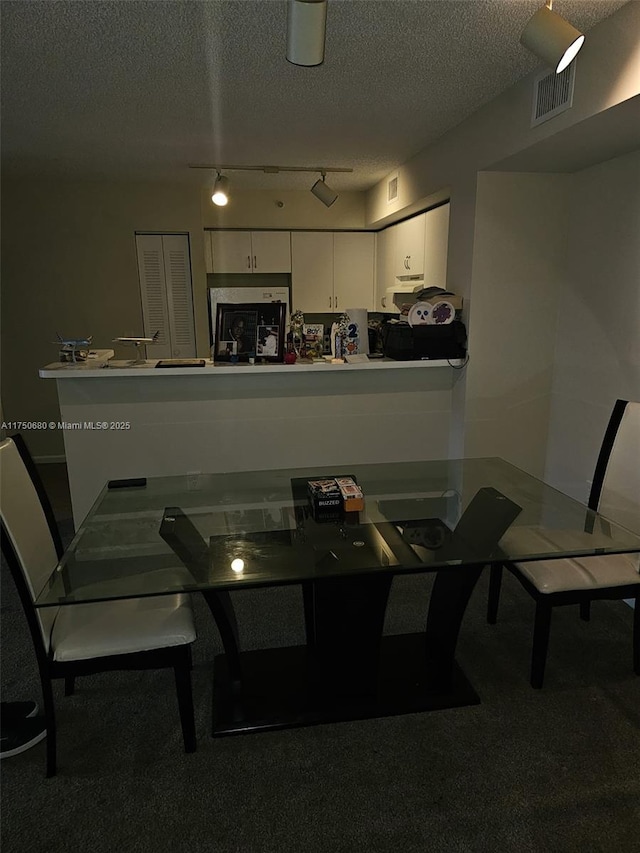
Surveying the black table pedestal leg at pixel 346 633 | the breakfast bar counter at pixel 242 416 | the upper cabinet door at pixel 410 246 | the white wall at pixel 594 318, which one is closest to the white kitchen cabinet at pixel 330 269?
the upper cabinet door at pixel 410 246

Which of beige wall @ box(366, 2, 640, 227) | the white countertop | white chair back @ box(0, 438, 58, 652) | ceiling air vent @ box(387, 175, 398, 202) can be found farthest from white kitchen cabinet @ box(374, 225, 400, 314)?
white chair back @ box(0, 438, 58, 652)

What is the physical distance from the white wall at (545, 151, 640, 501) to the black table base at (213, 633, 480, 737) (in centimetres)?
159

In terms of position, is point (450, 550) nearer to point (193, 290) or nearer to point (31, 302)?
point (193, 290)

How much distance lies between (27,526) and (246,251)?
3.86 metres

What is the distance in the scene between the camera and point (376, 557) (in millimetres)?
1706

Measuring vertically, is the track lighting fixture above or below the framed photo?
above

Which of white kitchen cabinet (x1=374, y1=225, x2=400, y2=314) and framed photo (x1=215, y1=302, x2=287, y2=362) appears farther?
white kitchen cabinet (x1=374, y1=225, x2=400, y2=314)

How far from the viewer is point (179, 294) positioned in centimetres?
484

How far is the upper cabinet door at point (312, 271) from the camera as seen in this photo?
519cm

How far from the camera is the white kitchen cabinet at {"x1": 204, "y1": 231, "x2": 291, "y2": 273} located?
5055 mm

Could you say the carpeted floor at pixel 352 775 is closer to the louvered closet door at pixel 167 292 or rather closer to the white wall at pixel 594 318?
the white wall at pixel 594 318

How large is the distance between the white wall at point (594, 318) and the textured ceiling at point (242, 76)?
0.76 meters

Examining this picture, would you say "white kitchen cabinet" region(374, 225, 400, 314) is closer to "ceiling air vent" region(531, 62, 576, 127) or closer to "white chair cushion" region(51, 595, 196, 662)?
"ceiling air vent" region(531, 62, 576, 127)

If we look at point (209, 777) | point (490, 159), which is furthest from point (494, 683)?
point (490, 159)
